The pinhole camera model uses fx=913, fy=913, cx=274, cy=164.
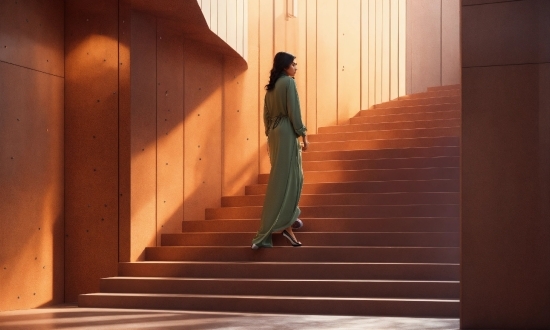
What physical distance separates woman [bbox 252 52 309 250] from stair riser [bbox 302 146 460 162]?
169 cm

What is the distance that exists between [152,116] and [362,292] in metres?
2.88

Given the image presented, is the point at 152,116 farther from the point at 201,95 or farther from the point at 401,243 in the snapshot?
the point at 401,243

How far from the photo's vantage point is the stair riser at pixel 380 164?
9320mm

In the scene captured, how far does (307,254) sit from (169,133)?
2025 millimetres

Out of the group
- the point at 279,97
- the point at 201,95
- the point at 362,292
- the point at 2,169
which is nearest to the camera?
the point at 362,292

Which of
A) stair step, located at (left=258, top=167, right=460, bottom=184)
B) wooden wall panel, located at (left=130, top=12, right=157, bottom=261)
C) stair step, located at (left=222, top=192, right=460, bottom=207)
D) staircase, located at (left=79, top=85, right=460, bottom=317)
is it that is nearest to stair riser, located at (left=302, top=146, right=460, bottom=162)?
staircase, located at (left=79, top=85, right=460, bottom=317)

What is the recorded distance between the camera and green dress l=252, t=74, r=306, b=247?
8109 millimetres

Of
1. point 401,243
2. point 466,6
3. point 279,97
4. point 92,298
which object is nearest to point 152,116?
point 279,97

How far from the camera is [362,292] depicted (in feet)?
23.5

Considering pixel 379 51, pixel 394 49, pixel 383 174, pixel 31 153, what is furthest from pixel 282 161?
pixel 394 49

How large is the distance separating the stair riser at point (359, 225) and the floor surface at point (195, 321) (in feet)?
5.70

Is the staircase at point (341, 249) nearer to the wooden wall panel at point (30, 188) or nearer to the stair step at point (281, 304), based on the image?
the stair step at point (281, 304)

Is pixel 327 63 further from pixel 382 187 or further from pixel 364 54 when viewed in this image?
pixel 382 187

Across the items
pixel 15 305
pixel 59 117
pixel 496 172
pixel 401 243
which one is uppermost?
pixel 59 117
